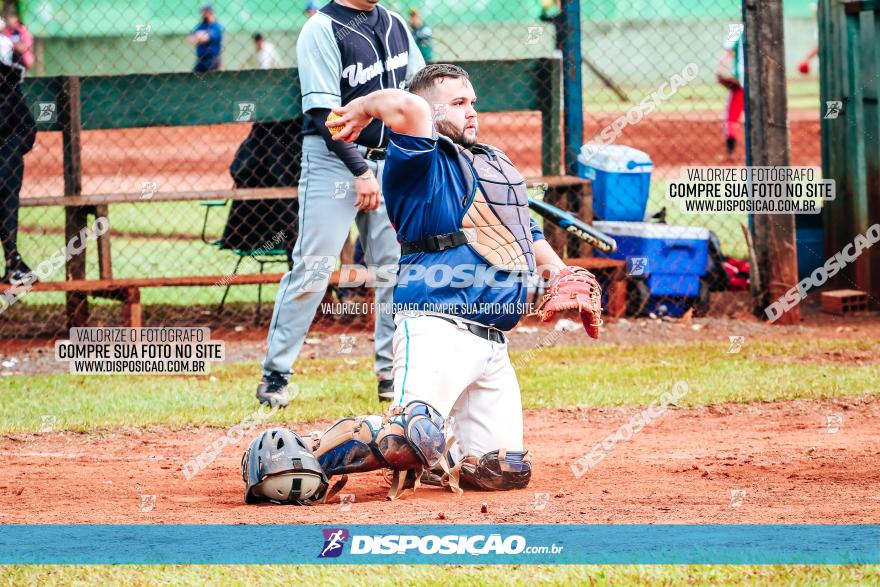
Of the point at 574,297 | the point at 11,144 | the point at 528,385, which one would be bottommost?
the point at 528,385

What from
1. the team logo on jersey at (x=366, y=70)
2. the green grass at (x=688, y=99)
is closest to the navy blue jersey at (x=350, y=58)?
the team logo on jersey at (x=366, y=70)

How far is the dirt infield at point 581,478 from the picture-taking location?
4.32 metres

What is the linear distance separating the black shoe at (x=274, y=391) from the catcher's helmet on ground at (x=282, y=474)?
174 cm

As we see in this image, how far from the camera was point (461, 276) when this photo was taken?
15.2ft

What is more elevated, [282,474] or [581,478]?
[282,474]

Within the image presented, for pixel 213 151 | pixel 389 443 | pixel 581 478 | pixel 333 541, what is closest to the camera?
pixel 333 541

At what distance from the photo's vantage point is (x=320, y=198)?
6.29 m

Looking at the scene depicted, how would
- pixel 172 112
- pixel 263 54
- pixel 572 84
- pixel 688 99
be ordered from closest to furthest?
pixel 172 112 → pixel 572 84 → pixel 688 99 → pixel 263 54

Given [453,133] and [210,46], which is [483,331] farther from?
[210,46]

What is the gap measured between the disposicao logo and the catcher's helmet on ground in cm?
73

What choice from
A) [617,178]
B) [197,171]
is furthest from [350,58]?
[197,171]

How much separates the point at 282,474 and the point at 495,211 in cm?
128

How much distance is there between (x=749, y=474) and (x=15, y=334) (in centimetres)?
569

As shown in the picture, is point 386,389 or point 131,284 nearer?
point 386,389
